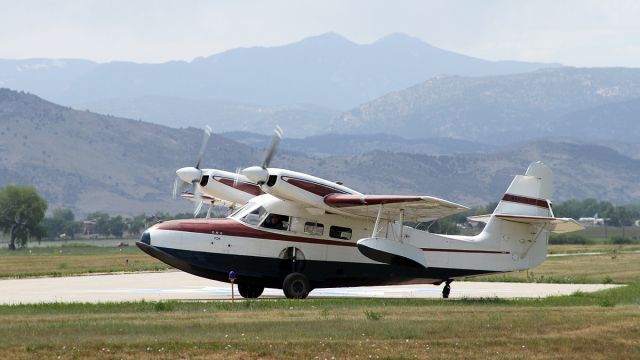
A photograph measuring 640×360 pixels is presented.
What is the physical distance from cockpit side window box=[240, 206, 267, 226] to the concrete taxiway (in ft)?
9.86

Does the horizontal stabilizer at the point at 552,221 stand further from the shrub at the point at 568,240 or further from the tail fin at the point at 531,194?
the shrub at the point at 568,240

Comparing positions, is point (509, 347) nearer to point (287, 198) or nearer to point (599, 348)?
point (599, 348)

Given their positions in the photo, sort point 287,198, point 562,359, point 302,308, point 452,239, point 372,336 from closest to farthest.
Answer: point 562,359, point 372,336, point 302,308, point 287,198, point 452,239

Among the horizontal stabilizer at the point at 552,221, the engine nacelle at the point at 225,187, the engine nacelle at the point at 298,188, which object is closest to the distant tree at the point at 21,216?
the engine nacelle at the point at 225,187

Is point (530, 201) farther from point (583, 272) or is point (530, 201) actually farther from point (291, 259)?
point (583, 272)

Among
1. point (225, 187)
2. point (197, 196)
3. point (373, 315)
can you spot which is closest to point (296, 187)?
point (225, 187)

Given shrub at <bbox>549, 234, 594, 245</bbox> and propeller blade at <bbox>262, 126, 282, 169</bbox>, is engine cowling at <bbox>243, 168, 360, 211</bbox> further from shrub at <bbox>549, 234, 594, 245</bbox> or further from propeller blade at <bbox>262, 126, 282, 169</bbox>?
shrub at <bbox>549, 234, 594, 245</bbox>

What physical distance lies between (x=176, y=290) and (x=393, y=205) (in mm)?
11957

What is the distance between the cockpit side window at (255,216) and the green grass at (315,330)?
158 inches

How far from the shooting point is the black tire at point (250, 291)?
38750mm

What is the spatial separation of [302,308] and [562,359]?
10.6 meters

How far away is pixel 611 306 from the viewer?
3375 centimetres

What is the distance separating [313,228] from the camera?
38.0m

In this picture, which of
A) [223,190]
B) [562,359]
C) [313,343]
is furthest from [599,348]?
[223,190]
